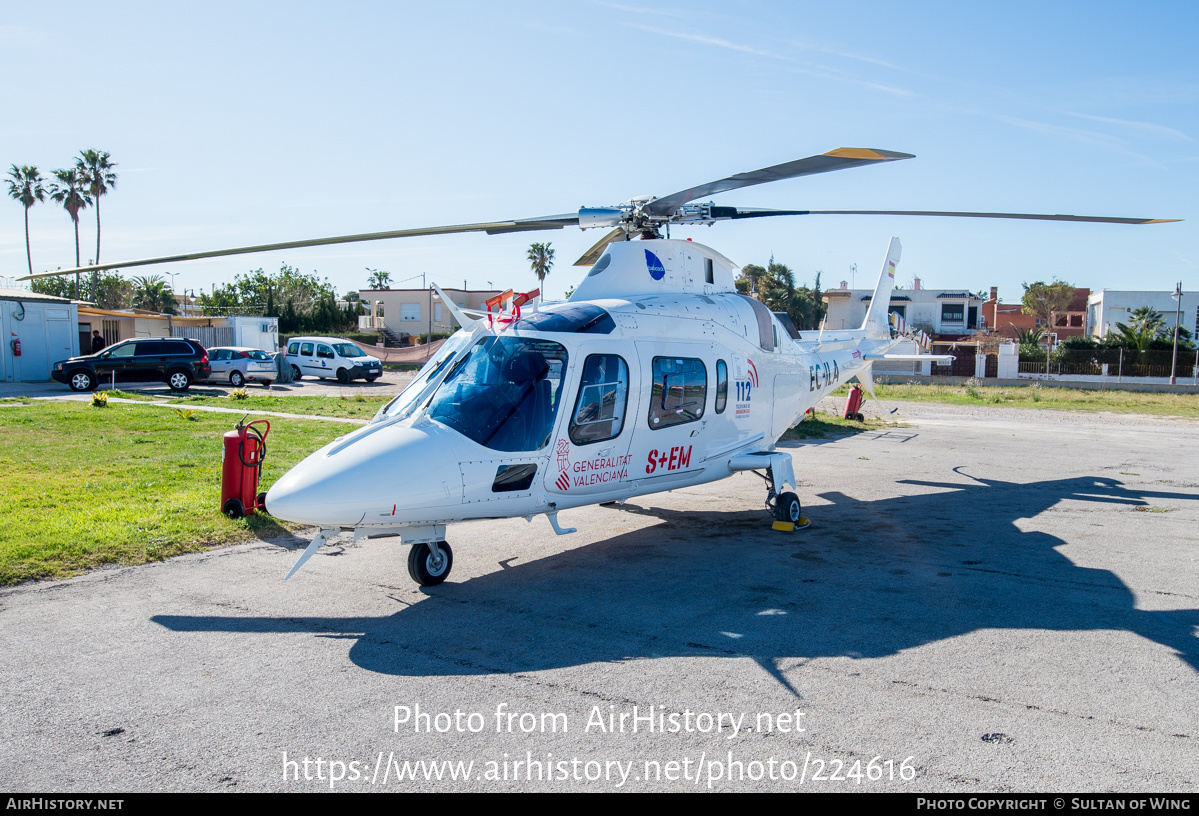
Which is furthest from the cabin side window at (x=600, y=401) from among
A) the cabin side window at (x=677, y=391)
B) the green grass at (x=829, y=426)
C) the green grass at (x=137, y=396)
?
the green grass at (x=137, y=396)

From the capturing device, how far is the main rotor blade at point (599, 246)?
9898 millimetres

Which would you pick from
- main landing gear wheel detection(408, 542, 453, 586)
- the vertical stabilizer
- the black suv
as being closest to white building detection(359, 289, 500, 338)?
the black suv

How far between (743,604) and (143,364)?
82.6ft

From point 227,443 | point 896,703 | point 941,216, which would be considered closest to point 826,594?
point 896,703

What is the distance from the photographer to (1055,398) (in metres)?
31.1

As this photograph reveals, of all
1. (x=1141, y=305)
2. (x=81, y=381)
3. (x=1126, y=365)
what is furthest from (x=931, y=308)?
(x=81, y=381)

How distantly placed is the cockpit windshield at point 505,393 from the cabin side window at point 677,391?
1.31 metres

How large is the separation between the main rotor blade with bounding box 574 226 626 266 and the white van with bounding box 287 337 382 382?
22560 mm

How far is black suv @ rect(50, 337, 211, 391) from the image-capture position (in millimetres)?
24797

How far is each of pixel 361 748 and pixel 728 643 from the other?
8.21 ft

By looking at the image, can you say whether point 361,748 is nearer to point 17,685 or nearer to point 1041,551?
point 17,685

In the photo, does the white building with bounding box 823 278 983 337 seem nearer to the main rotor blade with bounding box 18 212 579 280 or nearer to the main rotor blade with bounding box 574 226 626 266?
the main rotor blade with bounding box 574 226 626 266

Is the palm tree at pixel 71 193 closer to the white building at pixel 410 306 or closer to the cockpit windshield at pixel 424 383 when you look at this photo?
the white building at pixel 410 306

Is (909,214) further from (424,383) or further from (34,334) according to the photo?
(34,334)
